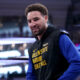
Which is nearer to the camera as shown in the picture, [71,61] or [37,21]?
[71,61]

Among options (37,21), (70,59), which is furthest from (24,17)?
(70,59)

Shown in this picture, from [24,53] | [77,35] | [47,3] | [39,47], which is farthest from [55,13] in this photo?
[39,47]

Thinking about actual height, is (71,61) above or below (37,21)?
below

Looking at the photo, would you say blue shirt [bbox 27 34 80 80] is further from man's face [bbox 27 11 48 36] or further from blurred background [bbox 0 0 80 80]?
blurred background [bbox 0 0 80 80]

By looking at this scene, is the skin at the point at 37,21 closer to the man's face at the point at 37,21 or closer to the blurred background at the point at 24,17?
the man's face at the point at 37,21

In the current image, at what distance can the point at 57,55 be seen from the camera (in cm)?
145

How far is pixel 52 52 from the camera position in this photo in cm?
145

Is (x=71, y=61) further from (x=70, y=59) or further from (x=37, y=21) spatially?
(x=37, y=21)

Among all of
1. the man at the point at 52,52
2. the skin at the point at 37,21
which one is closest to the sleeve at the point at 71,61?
the man at the point at 52,52

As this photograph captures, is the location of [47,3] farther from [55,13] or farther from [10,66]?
[10,66]

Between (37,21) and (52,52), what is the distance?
224 millimetres

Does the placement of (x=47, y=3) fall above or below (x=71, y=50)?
above

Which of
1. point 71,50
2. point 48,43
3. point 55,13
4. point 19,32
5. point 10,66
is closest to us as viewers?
point 71,50

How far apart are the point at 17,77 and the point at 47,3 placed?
16.4 ft
